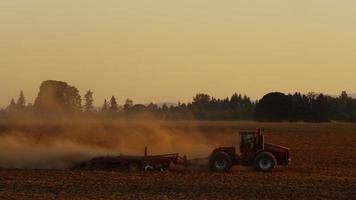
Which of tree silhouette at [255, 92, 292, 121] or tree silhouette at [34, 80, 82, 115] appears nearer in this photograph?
tree silhouette at [34, 80, 82, 115]

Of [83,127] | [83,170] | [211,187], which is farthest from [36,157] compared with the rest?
[83,127]

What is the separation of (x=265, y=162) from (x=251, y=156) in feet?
2.23

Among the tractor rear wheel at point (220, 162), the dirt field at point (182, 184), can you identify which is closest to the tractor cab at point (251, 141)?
the tractor rear wheel at point (220, 162)

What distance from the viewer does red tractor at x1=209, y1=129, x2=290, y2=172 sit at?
3031 cm

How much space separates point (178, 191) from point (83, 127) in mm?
30631

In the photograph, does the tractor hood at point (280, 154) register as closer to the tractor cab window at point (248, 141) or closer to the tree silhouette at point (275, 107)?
the tractor cab window at point (248, 141)

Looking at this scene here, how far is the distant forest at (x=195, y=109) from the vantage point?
46884mm

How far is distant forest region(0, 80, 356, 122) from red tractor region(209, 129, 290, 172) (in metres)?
12.5

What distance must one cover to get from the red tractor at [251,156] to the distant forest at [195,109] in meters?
12.5

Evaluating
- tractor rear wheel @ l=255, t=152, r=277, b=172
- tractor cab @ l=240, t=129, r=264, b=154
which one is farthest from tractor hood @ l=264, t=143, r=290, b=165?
tractor rear wheel @ l=255, t=152, r=277, b=172

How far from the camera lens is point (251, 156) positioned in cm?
3061

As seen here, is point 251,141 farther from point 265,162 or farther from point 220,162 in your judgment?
point 220,162

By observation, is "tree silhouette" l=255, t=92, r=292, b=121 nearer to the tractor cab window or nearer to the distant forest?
the distant forest

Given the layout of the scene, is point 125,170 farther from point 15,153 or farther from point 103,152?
point 15,153
